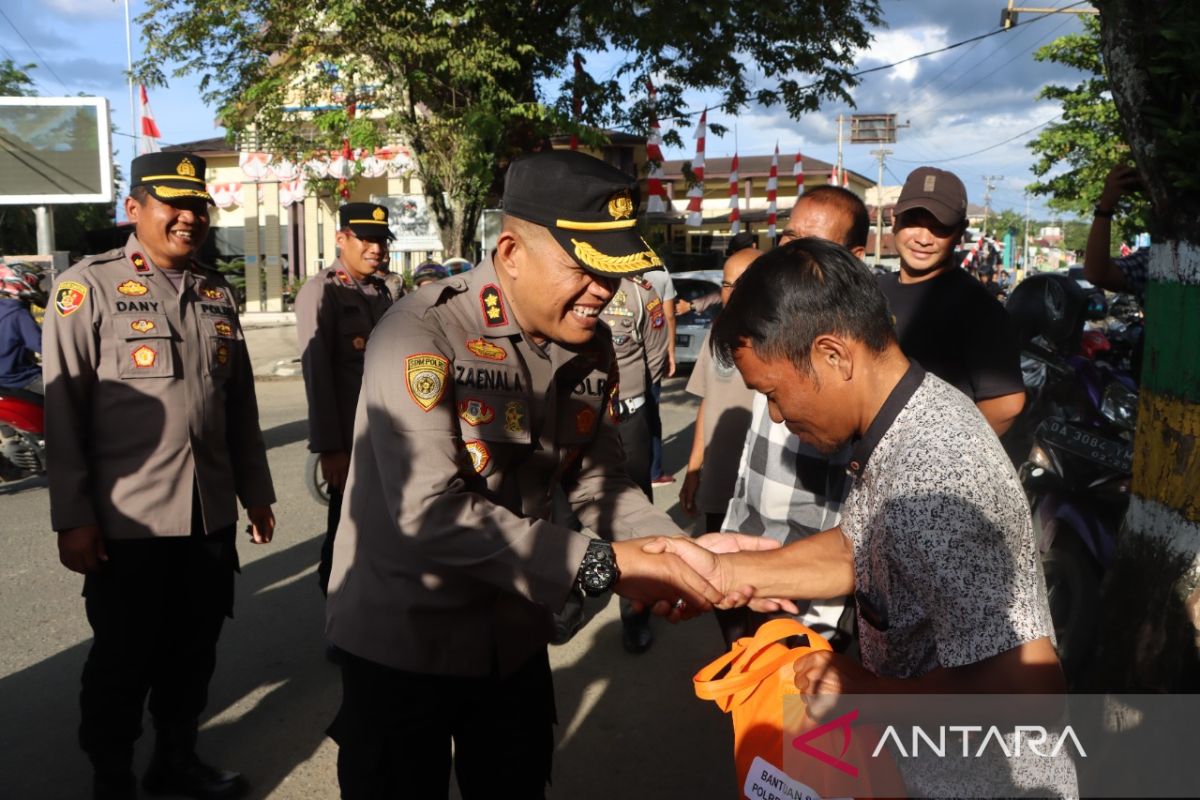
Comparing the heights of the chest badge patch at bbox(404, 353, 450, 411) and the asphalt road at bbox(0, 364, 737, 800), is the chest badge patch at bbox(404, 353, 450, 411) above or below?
above

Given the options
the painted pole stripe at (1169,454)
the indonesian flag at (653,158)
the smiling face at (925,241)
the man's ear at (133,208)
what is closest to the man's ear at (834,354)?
the painted pole stripe at (1169,454)

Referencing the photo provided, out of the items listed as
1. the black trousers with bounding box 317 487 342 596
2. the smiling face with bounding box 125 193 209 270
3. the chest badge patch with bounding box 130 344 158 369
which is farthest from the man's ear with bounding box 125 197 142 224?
→ the black trousers with bounding box 317 487 342 596

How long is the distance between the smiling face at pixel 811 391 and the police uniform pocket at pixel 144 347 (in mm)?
2140

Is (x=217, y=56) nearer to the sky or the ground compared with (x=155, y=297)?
nearer to the sky

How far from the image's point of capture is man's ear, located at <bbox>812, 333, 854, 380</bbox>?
1691 mm

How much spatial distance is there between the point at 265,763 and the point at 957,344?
3.00m

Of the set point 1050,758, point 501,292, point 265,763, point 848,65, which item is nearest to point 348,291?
point 265,763

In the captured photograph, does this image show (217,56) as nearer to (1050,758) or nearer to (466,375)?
(466,375)

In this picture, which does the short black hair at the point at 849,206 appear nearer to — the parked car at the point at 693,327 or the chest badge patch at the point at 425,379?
the chest badge patch at the point at 425,379

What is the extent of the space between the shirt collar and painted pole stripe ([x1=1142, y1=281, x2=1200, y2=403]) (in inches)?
64.4

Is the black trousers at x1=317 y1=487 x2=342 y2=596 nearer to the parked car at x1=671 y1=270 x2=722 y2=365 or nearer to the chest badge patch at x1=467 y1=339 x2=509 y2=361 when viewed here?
the chest badge patch at x1=467 y1=339 x2=509 y2=361

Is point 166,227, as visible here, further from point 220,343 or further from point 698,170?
point 698,170

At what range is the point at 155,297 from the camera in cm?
316

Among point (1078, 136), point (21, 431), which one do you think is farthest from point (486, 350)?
point (1078, 136)
